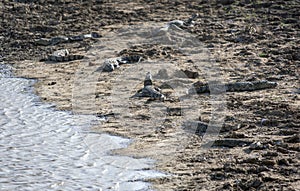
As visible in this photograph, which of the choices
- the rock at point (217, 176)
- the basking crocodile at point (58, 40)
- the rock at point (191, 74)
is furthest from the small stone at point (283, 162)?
the basking crocodile at point (58, 40)

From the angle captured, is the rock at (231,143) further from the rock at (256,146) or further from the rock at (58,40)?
the rock at (58,40)

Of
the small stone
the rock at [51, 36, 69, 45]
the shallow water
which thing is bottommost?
the shallow water

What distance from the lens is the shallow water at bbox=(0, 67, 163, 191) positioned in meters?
7.12

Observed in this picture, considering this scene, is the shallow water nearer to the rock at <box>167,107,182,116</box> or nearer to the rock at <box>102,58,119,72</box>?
the rock at <box>167,107,182,116</box>

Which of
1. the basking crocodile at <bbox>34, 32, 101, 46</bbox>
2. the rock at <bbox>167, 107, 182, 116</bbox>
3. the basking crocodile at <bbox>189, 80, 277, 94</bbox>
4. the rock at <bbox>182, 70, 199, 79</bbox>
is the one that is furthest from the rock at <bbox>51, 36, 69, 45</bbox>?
the rock at <bbox>167, 107, 182, 116</bbox>

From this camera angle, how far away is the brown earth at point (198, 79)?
7.12m

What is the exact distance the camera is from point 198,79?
11031mm

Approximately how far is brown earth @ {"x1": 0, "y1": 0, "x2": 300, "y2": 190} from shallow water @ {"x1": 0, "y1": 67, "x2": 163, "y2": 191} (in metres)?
0.28

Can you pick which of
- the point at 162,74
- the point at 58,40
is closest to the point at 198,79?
the point at 162,74

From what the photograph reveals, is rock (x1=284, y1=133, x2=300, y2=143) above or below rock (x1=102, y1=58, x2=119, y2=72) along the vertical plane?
above

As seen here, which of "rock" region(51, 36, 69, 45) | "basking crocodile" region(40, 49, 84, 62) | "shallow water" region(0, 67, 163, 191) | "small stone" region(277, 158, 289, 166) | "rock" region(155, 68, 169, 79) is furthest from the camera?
"rock" region(51, 36, 69, 45)

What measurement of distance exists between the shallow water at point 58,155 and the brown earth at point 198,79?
275mm

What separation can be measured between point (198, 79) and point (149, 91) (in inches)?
45.1

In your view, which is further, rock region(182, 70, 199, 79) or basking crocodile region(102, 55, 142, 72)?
basking crocodile region(102, 55, 142, 72)
